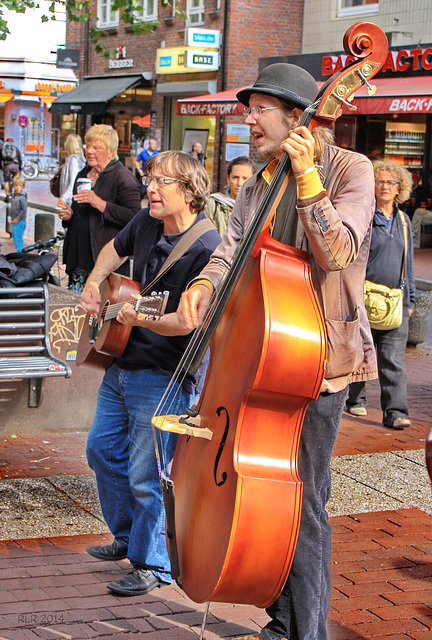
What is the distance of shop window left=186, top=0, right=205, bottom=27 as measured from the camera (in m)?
25.0

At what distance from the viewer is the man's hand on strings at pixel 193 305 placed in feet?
9.68

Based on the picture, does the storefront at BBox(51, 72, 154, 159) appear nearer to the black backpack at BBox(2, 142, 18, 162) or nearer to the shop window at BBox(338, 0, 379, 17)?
the black backpack at BBox(2, 142, 18, 162)

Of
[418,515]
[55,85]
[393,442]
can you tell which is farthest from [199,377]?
[55,85]

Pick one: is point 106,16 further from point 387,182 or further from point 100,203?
point 387,182

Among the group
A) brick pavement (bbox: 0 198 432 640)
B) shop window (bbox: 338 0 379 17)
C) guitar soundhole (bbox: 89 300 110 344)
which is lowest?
brick pavement (bbox: 0 198 432 640)

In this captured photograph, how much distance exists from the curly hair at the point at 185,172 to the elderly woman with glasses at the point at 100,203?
2.80 m

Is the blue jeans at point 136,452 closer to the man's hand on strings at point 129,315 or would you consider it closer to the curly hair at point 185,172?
the man's hand on strings at point 129,315

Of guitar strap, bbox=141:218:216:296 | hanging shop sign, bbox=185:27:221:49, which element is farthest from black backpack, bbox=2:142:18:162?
guitar strap, bbox=141:218:216:296

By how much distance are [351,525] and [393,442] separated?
164 cm

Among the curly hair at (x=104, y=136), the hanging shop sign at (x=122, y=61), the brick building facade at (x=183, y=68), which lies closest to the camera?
the curly hair at (x=104, y=136)

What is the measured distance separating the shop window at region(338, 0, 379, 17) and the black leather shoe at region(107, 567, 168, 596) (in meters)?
18.7

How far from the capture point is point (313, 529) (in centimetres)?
288

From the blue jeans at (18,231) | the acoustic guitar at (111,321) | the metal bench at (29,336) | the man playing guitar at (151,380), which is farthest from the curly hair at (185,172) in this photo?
the blue jeans at (18,231)

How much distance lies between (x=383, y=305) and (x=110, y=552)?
307cm
